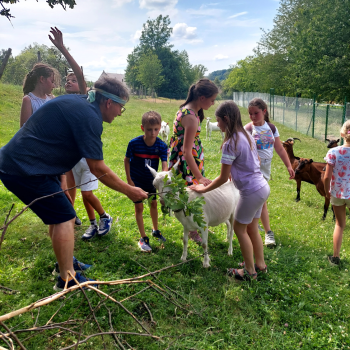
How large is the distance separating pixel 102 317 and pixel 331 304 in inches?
106

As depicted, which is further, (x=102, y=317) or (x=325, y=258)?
(x=325, y=258)

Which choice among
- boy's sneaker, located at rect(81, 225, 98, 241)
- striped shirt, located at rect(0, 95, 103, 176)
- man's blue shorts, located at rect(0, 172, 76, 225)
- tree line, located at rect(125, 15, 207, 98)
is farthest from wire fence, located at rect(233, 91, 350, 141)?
tree line, located at rect(125, 15, 207, 98)

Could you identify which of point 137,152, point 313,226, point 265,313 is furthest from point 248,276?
point 313,226

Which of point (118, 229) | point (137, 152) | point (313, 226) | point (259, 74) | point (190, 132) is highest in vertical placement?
point (259, 74)

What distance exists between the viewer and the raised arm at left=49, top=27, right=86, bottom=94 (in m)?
4.17

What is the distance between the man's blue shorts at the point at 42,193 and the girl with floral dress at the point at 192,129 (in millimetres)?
1675

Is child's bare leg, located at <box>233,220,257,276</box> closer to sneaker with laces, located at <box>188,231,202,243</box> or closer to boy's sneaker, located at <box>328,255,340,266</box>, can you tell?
sneaker with laces, located at <box>188,231,202,243</box>

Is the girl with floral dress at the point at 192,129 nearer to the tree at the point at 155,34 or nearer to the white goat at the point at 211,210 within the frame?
the white goat at the point at 211,210

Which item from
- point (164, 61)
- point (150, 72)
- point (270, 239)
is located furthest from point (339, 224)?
point (164, 61)

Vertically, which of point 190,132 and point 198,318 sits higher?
point 190,132

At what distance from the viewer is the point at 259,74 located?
41.9m

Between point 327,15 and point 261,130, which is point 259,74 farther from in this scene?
point 261,130

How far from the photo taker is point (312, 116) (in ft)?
57.5

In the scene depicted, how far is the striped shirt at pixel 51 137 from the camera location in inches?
107
